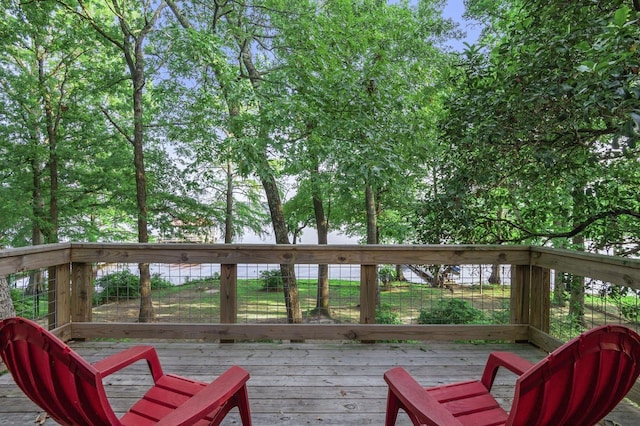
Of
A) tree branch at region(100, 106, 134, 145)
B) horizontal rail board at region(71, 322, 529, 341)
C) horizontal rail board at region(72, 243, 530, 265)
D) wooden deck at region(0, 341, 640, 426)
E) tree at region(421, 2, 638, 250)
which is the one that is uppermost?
tree branch at region(100, 106, 134, 145)

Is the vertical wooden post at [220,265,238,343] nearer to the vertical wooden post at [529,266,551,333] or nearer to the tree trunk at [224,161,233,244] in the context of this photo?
the vertical wooden post at [529,266,551,333]

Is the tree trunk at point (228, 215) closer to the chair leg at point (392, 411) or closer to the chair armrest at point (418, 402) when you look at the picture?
the chair leg at point (392, 411)

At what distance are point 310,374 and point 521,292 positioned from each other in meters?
2.12

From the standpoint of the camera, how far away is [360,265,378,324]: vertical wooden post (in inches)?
133

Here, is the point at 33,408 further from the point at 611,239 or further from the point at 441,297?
the point at 611,239

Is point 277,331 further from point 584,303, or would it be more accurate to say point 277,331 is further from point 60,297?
point 584,303

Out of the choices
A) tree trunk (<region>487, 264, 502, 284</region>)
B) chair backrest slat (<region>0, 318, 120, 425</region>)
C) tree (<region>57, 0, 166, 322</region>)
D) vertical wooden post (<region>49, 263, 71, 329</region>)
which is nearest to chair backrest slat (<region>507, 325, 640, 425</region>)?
chair backrest slat (<region>0, 318, 120, 425</region>)

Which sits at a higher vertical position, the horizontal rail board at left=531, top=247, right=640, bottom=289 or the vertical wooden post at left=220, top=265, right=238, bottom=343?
the horizontal rail board at left=531, top=247, right=640, bottom=289

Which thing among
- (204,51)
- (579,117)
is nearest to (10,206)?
(204,51)

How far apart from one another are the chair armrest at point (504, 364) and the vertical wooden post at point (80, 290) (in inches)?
131

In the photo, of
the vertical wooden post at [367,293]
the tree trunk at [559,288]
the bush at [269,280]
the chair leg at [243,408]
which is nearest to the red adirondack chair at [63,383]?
the chair leg at [243,408]

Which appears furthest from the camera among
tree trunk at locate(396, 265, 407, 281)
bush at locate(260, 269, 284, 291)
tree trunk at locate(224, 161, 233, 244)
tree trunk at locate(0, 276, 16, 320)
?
tree trunk at locate(224, 161, 233, 244)

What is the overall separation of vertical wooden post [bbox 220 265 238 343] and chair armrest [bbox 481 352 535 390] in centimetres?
217

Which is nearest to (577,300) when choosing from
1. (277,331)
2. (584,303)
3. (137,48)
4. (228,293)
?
(584,303)
